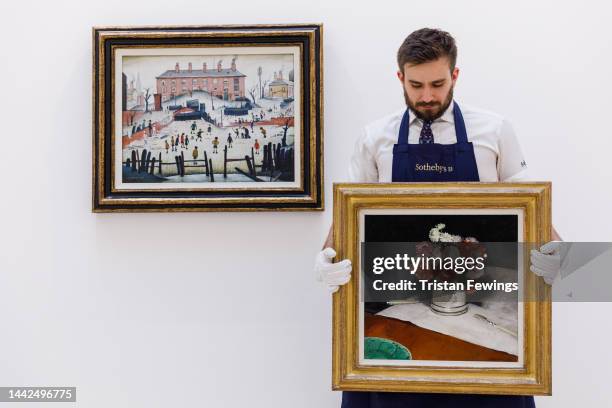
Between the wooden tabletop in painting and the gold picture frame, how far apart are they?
0.08 feet

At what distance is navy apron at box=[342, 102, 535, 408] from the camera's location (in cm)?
171

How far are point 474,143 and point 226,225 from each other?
0.96 m

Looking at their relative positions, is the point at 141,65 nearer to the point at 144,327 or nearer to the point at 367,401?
the point at 144,327


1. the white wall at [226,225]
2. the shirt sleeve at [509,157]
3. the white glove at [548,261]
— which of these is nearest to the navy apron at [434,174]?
the shirt sleeve at [509,157]

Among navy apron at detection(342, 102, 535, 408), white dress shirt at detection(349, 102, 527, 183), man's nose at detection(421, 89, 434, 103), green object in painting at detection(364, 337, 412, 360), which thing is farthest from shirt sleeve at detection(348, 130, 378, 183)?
green object in painting at detection(364, 337, 412, 360)

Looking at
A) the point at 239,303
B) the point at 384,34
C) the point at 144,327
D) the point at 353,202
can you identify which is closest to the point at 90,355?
the point at 144,327

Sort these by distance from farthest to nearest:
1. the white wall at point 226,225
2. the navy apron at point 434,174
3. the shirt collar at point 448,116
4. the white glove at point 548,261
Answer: the white wall at point 226,225, the shirt collar at point 448,116, the navy apron at point 434,174, the white glove at point 548,261

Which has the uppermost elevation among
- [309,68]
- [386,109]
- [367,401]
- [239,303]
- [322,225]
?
[309,68]

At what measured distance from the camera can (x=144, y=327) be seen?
7.36 ft

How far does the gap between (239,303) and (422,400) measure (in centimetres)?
80

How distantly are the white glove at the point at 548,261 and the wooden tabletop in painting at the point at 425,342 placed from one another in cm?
26

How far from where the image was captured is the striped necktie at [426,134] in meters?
1.79

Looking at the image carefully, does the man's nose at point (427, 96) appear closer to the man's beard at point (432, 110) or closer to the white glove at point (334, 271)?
the man's beard at point (432, 110)

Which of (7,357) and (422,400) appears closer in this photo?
(422,400)
